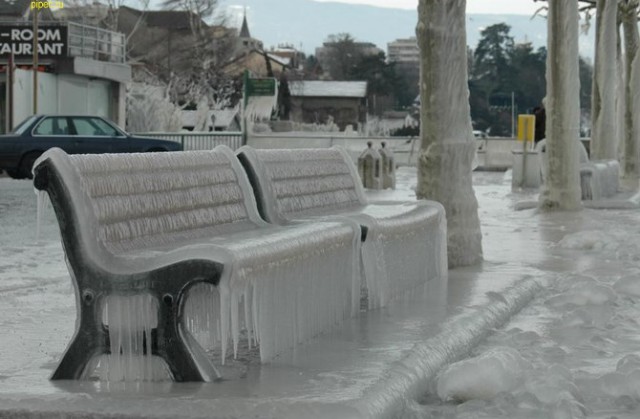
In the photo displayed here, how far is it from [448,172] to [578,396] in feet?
17.0

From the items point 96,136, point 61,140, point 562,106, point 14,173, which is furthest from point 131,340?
point 96,136

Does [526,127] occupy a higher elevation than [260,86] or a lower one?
lower

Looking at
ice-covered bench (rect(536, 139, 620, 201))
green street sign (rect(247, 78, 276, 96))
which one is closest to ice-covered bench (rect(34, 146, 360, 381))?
ice-covered bench (rect(536, 139, 620, 201))

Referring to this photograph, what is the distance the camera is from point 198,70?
353 feet

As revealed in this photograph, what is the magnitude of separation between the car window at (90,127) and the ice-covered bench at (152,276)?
26434 mm

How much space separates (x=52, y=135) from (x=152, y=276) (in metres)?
26.8

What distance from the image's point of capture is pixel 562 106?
18.3m

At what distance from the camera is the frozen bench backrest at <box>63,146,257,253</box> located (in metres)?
5.62

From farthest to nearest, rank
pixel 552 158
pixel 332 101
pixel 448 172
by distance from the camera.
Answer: pixel 332 101, pixel 552 158, pixel 448 172

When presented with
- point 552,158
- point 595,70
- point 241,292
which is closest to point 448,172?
point 241,292

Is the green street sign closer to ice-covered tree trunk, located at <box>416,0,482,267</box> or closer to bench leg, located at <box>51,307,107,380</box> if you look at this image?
ice-covered tree trunk, located at <box>416,0,482,267</box>

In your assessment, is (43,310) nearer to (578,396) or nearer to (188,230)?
(188,230)

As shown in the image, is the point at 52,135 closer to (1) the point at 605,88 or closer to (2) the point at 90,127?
(2) the point at 90,127

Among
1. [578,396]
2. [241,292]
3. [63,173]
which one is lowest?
[578,396]
